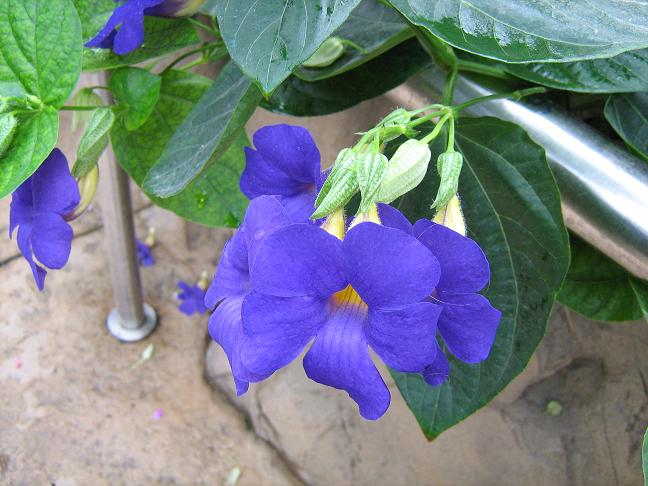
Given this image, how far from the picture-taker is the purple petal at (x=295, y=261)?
1.15 feet

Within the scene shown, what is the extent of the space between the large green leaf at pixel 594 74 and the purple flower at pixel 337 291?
0.86ft

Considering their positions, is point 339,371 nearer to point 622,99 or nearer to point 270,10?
point 270,10

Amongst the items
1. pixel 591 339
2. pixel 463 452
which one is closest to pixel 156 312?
pixel 463 452

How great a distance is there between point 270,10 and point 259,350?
0.21m

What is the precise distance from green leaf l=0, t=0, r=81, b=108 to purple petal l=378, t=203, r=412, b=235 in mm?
275

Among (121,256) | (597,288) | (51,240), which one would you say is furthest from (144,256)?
(597,288)

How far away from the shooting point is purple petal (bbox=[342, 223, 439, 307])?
345 mm

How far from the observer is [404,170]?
41 cm

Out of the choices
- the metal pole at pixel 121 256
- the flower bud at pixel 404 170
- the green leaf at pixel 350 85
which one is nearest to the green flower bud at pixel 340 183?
the flower bud at pixel 404 170

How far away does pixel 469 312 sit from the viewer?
1.25 ft

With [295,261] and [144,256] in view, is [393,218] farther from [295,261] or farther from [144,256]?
[144,256]

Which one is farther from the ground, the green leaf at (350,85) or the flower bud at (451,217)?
the flower bud at (451,217)

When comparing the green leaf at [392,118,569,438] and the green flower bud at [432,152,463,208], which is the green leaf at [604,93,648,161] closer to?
the green leaf at [392,118,569,438]

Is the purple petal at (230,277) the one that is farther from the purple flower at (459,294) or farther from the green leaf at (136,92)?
the green leaf at (136,92)
